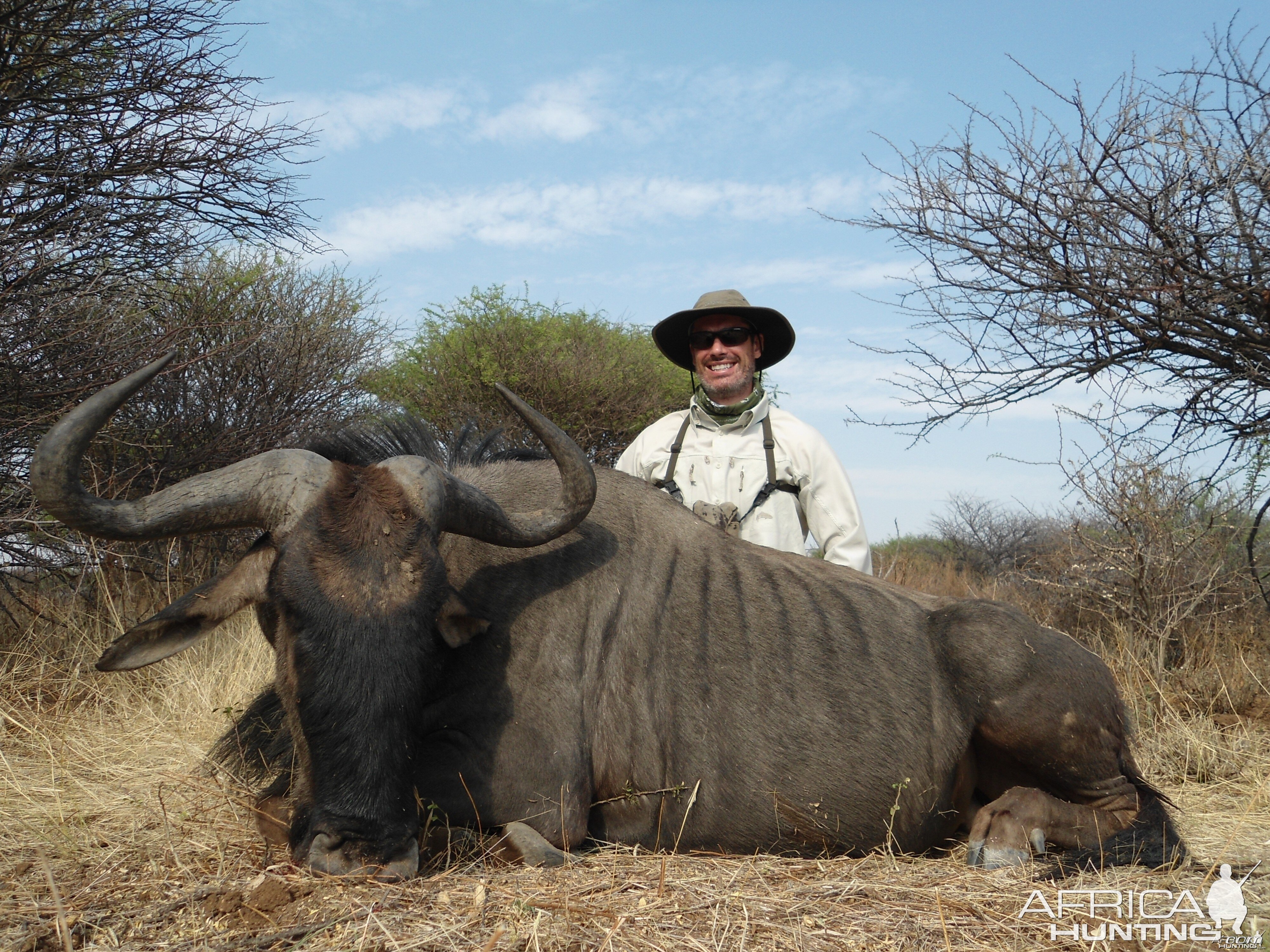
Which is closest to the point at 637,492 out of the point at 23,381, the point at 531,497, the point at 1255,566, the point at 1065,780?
the point at 531,497

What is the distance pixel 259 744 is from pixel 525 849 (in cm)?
128

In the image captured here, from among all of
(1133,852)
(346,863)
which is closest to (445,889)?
(346,863)

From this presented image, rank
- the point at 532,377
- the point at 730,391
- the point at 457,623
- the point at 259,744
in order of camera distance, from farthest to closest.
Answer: the point at 532,377, the point at 730,391, the point at 259,744, the point at 457,623

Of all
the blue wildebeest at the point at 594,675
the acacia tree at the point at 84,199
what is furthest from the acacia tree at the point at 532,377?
the blue wildebeest at the point at 594,675

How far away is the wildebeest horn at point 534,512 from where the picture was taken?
329 centimetres

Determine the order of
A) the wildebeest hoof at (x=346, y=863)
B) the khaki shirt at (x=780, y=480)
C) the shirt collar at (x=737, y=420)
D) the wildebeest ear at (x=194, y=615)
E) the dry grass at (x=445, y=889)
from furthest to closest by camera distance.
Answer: the shirt collar at (x=737, y=420), the khaki shirt at (x=780, y=480), the wildebeest ear at (x=194, y=615), the wildebeest hoof at (x=346, y=863), the dry grass at (x=445, y=889)

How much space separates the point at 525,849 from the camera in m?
3.13

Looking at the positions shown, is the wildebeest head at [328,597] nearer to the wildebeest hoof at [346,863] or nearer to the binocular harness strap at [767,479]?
the wildebeest hoof at [346,863]

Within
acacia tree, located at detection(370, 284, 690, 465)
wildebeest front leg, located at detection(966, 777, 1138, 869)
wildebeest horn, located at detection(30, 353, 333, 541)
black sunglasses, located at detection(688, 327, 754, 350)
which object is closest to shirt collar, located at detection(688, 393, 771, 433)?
black sunglasses, located at detection(688, 327, 754, 350)

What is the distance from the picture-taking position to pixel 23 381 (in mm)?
5773

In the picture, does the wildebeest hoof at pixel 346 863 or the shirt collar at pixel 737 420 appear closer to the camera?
the wildebeest hoof at pixel 346 863

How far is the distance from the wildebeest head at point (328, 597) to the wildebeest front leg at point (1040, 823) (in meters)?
2.15

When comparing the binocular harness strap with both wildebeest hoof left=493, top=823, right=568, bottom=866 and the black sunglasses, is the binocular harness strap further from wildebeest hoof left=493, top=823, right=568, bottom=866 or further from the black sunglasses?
wildebeest hoof left=493, top=823, right=568, bottom=866

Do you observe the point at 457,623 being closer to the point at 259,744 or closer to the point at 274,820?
the point at 274,820
